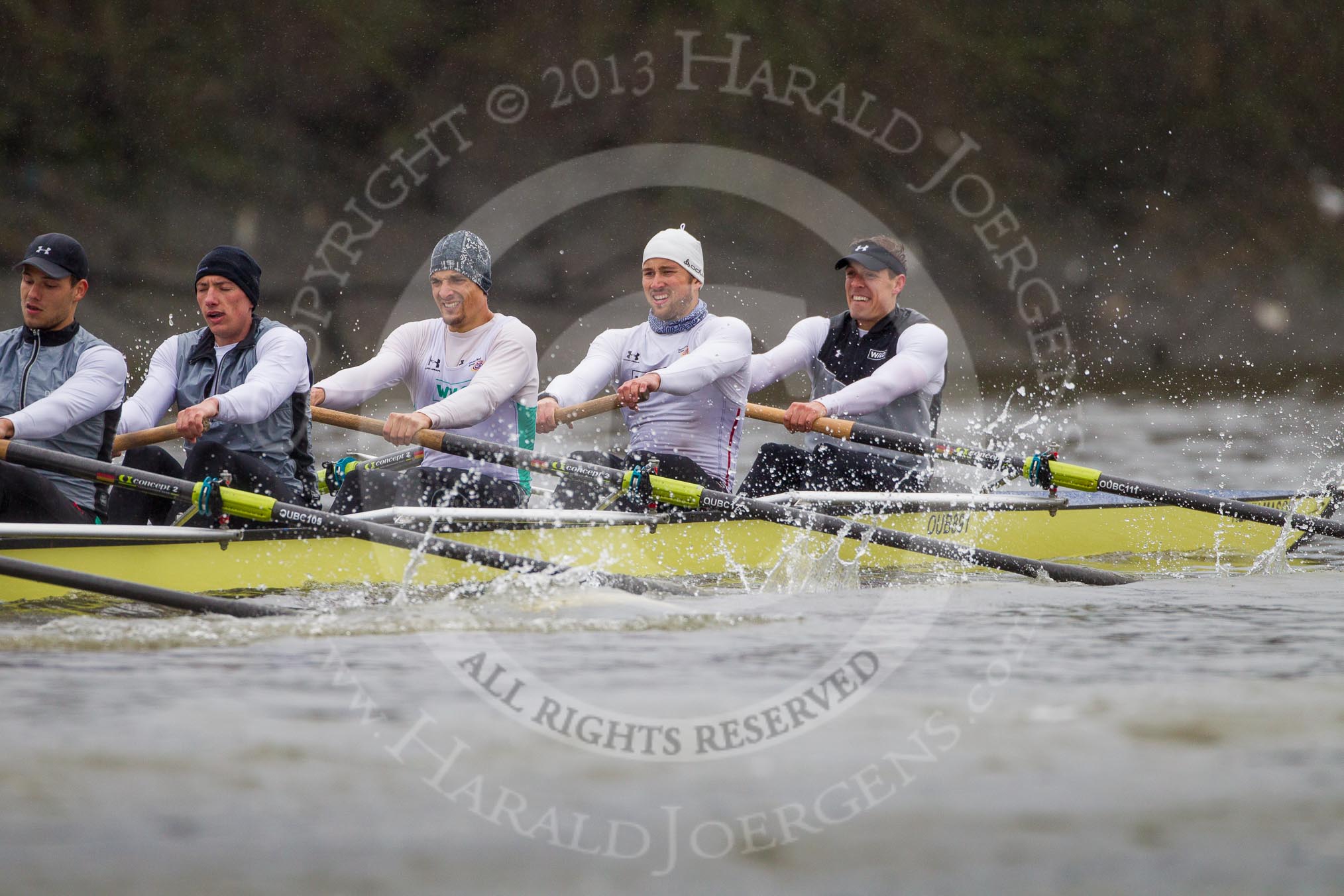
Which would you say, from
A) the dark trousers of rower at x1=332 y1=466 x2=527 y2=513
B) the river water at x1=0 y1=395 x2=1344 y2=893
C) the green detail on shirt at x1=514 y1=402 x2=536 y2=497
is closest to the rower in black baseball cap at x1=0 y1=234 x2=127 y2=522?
the river water at x1=0 y1=395 x2=1344 y2=893

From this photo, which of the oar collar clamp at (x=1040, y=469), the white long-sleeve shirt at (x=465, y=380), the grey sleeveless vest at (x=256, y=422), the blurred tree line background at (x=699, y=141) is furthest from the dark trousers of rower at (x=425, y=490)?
the blurred tree line background at (x=699, y=141)

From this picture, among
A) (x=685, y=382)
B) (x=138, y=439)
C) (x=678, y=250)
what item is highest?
(x=678, y=250)

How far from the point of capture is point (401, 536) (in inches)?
215

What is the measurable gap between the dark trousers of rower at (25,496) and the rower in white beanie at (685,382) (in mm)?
2180

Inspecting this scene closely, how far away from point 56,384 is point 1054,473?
447 centimetres

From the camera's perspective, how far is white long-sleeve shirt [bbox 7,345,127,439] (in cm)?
537

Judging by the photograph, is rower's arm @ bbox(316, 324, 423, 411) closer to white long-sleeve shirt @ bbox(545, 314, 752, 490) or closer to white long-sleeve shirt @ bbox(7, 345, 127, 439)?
white long-sleeve shirt @ bbox(545, 314, 752, 490)

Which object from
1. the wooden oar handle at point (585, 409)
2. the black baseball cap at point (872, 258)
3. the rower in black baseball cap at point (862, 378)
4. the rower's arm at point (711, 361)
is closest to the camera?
the rower's arm at point (711, 361)

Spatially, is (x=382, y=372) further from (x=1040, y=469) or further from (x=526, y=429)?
(x=1040, y=469)

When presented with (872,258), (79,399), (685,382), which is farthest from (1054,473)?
(79,399)

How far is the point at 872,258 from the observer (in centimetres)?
759

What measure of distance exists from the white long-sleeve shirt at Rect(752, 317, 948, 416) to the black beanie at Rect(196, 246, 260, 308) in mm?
2554

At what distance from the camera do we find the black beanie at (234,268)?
5.83m

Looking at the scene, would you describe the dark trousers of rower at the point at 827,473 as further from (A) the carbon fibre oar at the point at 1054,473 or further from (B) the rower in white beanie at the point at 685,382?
(B) the rower in white beanie at the point at 685,382
